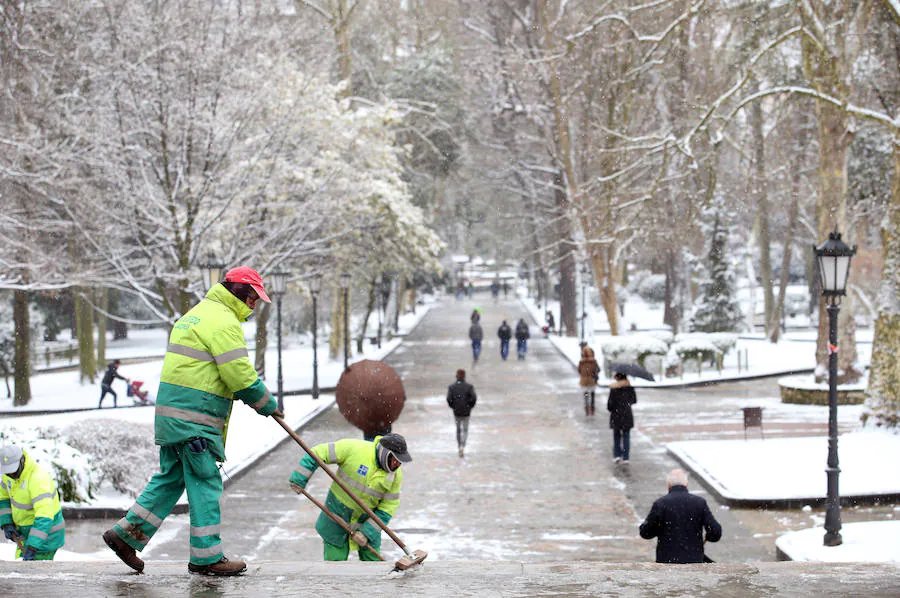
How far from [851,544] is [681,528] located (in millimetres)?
4583

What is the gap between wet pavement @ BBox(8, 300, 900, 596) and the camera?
19.8 ft

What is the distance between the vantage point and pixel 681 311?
2406 inches

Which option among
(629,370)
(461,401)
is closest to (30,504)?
(461,401)

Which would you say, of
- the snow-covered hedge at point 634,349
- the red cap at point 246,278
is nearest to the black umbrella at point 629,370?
the red cap at point 246,278

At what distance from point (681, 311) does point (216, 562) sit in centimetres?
5710

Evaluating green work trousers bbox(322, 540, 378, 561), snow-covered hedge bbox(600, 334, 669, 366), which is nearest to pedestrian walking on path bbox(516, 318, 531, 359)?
snow-covered hedge bbox(600, 334, 669, 366)

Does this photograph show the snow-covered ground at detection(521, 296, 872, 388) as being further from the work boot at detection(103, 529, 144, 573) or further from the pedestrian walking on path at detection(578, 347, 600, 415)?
the work boot at detection(103, 529, 144, 573)

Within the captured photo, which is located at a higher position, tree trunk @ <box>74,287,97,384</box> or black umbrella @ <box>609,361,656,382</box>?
black umbrella @ <box>609,361,656,382</box>

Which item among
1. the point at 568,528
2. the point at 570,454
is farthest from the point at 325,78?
the point at 568,528

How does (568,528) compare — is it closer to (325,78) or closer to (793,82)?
(325,78)

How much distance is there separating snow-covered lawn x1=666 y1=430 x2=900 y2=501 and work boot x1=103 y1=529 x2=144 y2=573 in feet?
33.8

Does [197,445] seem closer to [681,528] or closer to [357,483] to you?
[357,483]

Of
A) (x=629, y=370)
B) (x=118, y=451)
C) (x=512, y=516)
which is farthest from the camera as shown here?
(x=629, y=370)

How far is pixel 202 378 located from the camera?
5.54 m
